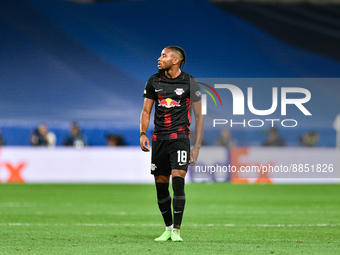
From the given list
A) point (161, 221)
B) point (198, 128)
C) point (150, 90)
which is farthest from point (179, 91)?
point (161, 221)

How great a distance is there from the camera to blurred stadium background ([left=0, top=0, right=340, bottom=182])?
71.8ft

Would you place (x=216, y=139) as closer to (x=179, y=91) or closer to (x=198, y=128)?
(x=198, y=128)

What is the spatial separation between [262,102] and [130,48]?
21.6 feet

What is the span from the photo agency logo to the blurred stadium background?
2.67 feet

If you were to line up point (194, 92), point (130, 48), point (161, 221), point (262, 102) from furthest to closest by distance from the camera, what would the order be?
point (130, 48) → point (262, 102) → point (161, 221) → point (194, 92)

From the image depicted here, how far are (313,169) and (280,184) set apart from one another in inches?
44.6

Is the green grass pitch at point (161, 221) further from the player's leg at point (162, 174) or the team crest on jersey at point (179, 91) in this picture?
the team crest on jersey at point (179, 91)

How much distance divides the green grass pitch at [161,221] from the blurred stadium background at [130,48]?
756 cm

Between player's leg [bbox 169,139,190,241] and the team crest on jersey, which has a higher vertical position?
the team crest on jersey

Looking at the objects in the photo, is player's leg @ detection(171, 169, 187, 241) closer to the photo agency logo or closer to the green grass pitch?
the green grass pitch

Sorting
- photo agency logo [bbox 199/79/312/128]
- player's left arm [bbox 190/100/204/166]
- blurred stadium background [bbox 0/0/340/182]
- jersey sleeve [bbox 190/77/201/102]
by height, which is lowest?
player's left arm [bbox 190/100/204/166]

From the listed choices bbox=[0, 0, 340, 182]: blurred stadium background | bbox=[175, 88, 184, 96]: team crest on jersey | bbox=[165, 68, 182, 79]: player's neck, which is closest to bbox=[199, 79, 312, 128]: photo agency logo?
bbox=[0, 0, 340, 182]: blurred stadium background

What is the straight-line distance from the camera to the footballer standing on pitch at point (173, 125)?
559 centimetres

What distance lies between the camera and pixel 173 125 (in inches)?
222
